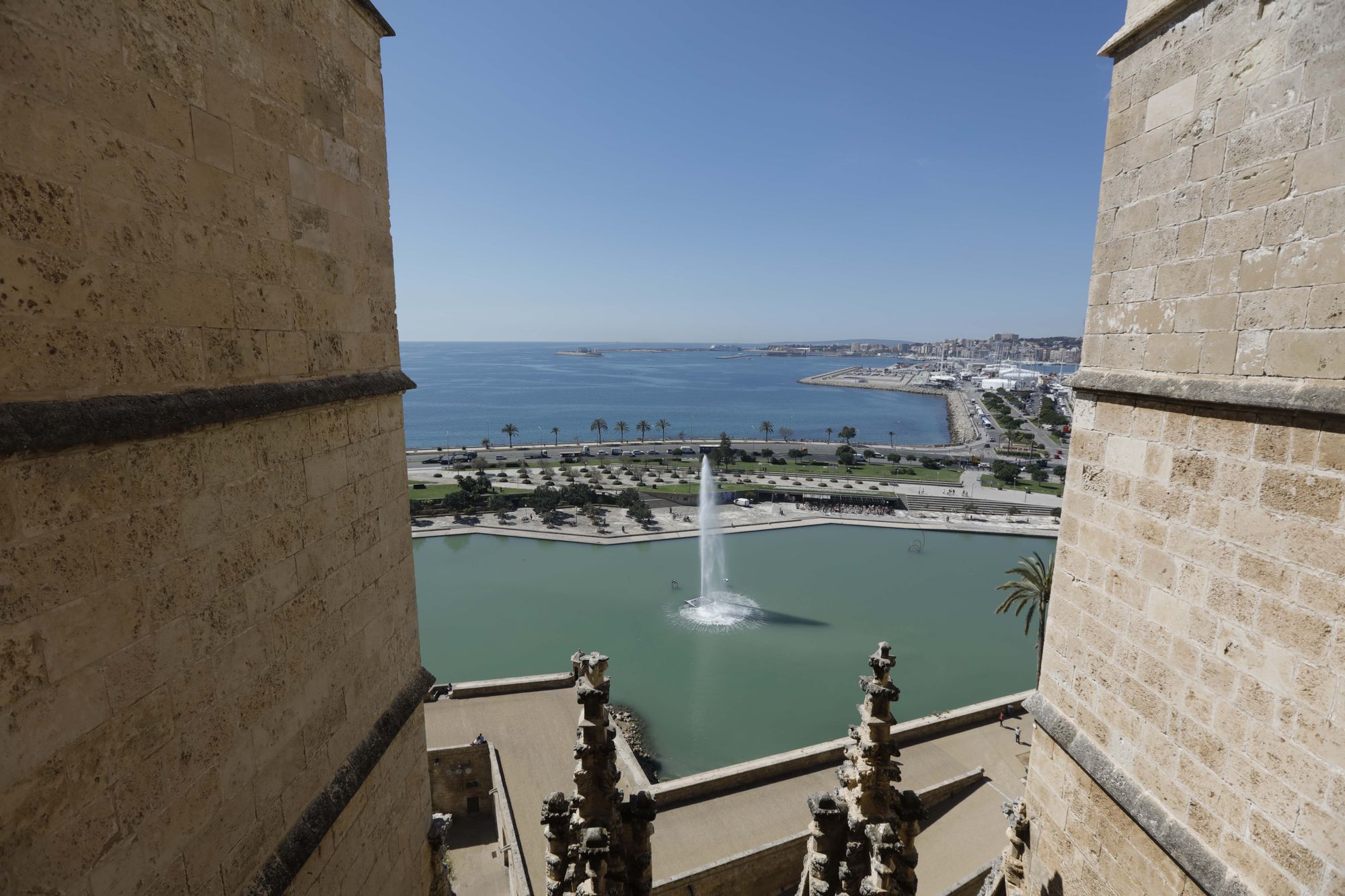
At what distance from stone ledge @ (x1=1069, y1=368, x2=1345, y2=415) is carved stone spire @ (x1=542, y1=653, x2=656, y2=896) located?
172 inches

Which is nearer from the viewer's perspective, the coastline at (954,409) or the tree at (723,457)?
the tree at (723,457)

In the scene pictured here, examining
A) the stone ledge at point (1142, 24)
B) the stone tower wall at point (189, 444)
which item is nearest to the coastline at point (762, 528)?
the stone tower wall at point (189, 444)

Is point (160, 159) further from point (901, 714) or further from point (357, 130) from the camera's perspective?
point (901, 714)

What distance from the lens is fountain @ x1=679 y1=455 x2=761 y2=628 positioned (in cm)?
2975

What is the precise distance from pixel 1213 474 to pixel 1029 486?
57550mm

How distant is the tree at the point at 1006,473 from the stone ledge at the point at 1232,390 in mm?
57073

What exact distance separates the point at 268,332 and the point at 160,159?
2.79 ft

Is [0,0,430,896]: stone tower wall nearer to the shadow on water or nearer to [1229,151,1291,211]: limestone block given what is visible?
[1229,151,1291,211]: limestone block

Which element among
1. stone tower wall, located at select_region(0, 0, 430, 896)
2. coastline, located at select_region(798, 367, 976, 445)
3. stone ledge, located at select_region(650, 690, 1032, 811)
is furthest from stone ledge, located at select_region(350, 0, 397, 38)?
coastline, located at select_region(798, 367, 976, 445)

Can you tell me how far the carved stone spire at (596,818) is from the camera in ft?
16.0

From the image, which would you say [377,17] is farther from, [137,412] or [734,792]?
[734,792]

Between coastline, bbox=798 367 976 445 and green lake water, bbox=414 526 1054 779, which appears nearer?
green lake water, bbox=414 526 1054 779

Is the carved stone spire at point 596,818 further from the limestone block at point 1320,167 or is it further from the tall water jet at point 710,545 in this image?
the tall water jet at point 710,545

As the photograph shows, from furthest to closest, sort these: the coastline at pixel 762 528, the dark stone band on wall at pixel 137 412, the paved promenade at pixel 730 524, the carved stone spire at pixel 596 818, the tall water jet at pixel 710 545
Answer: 1. the paved promenade at pixel 730 524
2. the coastline at pixel 762 528
3. the tall water jet at pixel 710 545
4. the carved stone spire at pixel 596 818
5. the dark stone band on wall at pixel 137 412
